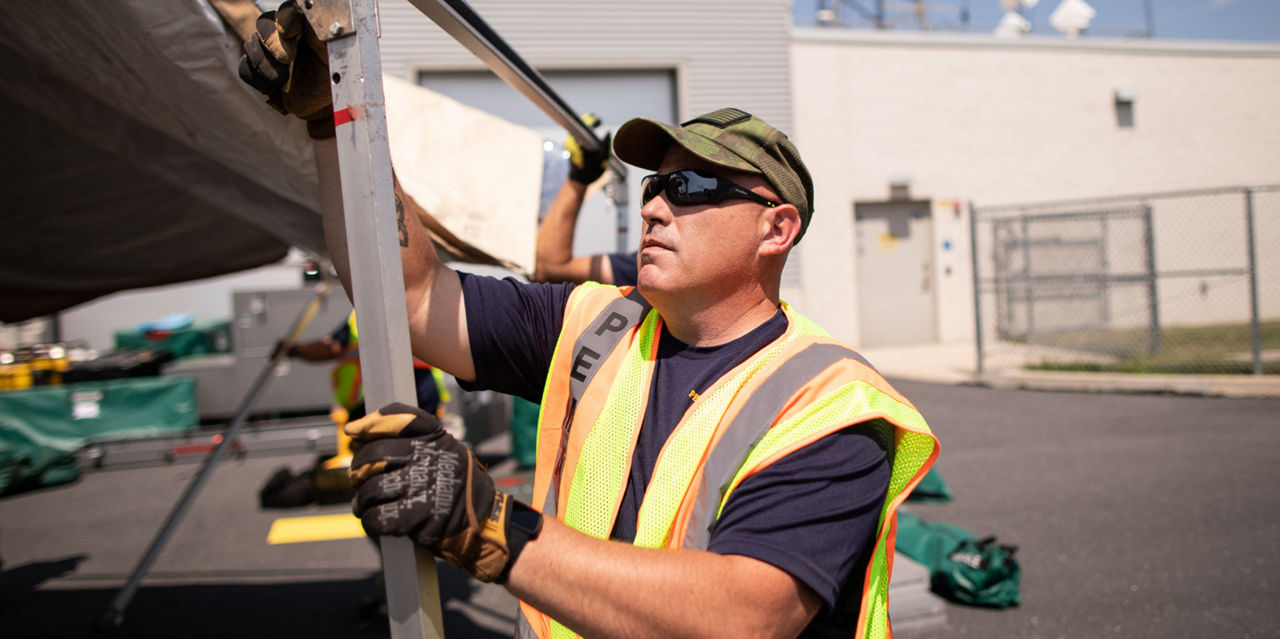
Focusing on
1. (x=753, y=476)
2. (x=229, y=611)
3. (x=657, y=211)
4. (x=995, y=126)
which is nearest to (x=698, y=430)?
(x=753, y=476)

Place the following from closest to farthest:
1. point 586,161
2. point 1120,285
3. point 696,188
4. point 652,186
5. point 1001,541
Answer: point 696,188 → point 652,186 → point 586,161 → point 1001,541 → point 1120,285

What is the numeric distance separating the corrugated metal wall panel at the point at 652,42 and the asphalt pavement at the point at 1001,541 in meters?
6.26

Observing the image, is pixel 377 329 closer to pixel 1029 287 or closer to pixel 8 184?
pixel 8 184

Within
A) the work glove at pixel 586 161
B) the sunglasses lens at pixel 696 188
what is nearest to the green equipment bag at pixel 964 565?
the work glove at pixel 586 161

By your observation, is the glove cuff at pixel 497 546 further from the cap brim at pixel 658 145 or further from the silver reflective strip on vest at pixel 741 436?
the cap brim at pixel 658 145

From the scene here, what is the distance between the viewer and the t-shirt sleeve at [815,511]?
118 centimetres

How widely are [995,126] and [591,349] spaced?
1514 centimetres

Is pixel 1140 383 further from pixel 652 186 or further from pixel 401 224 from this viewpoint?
pixel 401 224

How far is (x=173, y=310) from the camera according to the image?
14.1m

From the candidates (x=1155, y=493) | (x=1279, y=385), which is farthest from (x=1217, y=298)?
(x=1155, y=493)

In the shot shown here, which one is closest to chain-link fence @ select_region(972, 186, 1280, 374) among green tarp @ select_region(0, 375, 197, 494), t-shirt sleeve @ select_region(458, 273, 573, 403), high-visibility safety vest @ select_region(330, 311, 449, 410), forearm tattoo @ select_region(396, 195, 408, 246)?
high-visibility safety vest @ select_region(330, 311, 449, 410)

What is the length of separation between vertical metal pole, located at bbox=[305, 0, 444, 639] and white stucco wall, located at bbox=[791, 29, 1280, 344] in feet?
39.9

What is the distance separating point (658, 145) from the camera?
1771 mm

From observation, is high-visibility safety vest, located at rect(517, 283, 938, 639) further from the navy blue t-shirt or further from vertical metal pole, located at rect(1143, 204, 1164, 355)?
vertical metal pole, located at rect(1143, 204, 1164, 355)
